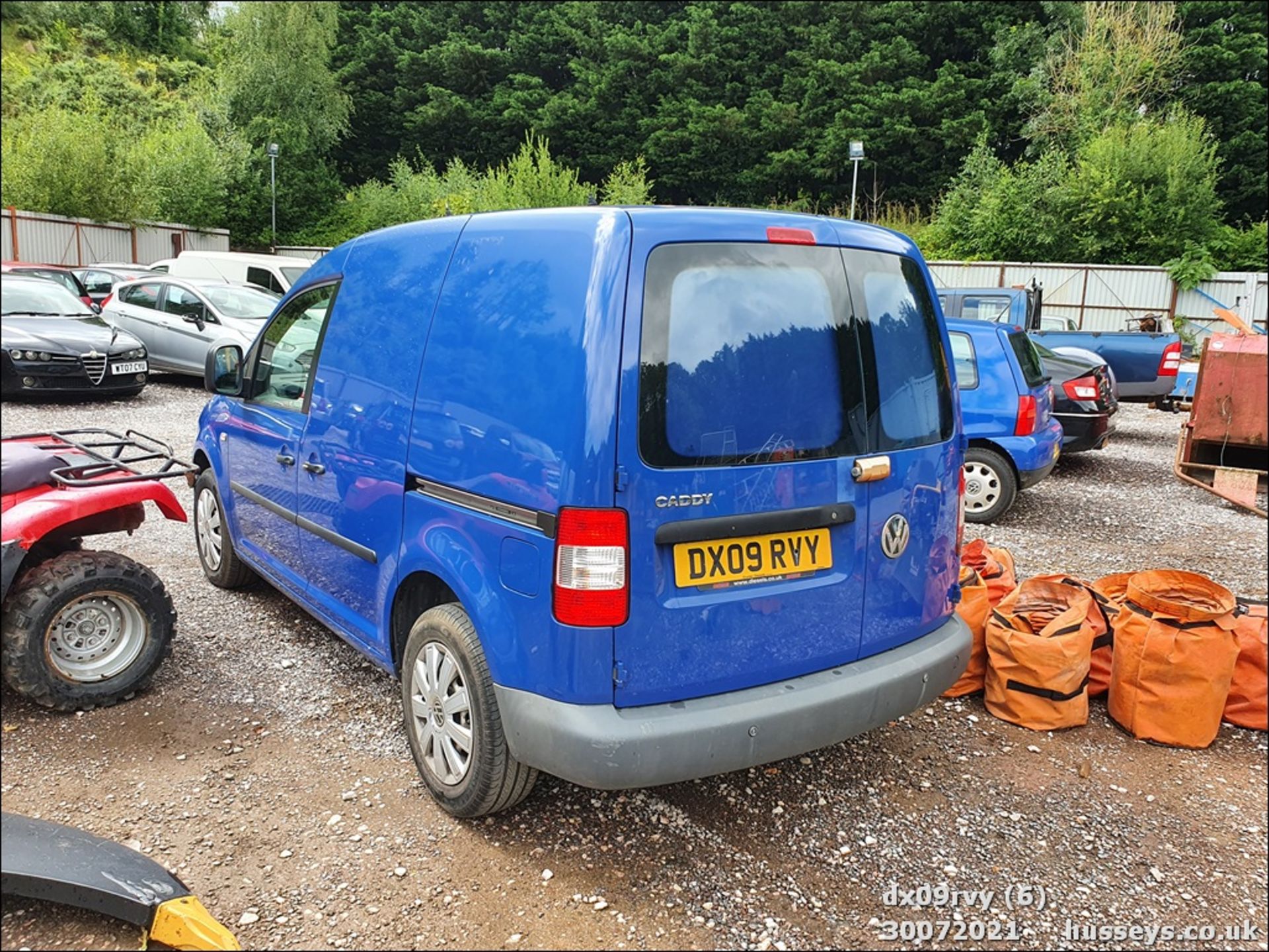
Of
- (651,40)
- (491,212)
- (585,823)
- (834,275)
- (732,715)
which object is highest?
(651,40)

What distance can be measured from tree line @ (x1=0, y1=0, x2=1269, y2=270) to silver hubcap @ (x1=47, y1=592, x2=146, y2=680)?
102 inches

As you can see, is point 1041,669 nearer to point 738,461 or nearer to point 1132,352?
point 738,461

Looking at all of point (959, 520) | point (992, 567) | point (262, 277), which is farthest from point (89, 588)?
point (262, 277)

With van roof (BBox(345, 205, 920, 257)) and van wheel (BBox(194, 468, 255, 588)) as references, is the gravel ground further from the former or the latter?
van roof (BBox(345, 205, 920, 257))

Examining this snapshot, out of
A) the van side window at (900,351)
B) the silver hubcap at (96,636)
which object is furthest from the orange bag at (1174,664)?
the silver hubcap at (96,636)

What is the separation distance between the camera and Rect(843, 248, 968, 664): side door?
110 inches

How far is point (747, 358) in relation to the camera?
99.3 inches

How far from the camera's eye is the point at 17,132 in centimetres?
144

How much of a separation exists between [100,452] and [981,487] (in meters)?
6.46

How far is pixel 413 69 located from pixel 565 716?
1633 cm

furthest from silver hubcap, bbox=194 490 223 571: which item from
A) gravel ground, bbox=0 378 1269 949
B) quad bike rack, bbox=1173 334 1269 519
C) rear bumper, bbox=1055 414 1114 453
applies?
rear bumper, bbox=1055 414 1114 453

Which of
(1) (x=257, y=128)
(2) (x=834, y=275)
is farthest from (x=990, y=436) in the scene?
(1) (x=257, y=128)

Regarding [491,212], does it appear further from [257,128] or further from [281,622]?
[257,128]

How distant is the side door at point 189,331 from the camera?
11.2 meters
